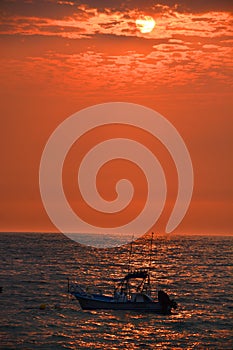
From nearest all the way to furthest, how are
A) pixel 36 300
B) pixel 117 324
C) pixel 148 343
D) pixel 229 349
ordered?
pixel 229 349 → pixel 148 343 → pixel 117 324 → pixel 36 300

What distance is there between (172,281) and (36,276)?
26.5m

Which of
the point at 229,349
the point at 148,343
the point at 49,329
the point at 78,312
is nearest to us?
the point at 229,349

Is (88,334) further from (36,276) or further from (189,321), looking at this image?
(36,276)

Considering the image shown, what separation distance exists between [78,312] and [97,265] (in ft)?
294

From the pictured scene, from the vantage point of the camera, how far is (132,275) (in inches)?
3241

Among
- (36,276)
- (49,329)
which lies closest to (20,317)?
(49,329)

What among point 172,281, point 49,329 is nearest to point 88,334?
point 49,329

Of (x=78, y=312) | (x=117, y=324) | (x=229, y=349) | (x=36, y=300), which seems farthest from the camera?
(x=36, y=300)

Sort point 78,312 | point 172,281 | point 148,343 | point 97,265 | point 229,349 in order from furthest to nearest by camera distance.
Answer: point 97,265 < point 172,281 < point 78,312 < point 148,343 < point 229,349

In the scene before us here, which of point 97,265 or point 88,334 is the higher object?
point 97,265

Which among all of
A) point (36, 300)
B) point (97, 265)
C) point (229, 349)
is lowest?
point (229, 349)

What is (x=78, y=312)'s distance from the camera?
82062 mm

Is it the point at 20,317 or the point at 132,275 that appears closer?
the point at 20,317

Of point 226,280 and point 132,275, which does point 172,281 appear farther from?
point 132,275
